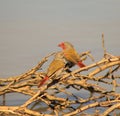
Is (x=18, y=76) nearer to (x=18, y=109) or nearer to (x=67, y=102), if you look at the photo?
(x=67, y=102)

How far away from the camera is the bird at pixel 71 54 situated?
3.48 m

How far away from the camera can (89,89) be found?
351 cm

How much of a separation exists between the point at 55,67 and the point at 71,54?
270mm

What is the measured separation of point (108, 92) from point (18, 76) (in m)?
1.33

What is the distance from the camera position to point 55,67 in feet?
11.5

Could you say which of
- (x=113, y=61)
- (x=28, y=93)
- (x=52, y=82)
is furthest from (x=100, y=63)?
(x=28, y=93)

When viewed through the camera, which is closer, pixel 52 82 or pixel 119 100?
pixel 119 100

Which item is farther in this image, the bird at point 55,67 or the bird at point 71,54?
the bird at point 71,54

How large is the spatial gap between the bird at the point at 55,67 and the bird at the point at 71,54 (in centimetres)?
6

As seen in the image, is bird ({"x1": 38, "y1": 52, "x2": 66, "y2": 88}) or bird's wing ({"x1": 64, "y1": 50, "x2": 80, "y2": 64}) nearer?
bird ({"x1": 38, "y1": 52, "x2": 66, "y2": 88})

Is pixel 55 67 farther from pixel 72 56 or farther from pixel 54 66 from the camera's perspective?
pixel 72 56

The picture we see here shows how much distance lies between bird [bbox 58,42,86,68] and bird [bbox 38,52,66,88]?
0.18 feet

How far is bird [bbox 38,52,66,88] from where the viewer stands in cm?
337

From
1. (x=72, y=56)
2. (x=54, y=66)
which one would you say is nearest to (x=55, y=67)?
(x=54, y=66)
